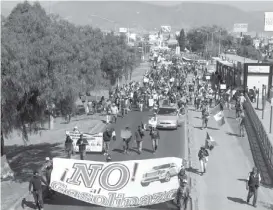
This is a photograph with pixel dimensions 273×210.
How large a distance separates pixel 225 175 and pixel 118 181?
5497 mm

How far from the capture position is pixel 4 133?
17703 mm

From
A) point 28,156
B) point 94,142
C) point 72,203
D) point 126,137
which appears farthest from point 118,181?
point 28,156

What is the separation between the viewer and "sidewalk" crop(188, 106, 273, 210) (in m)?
15.3

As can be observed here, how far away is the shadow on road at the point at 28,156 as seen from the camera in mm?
19406

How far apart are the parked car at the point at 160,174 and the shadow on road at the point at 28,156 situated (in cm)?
555

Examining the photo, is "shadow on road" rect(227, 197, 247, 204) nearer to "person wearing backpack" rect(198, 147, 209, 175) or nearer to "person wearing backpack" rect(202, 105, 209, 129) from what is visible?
"person wearing backpack" rect(198, 147, 209, 175)

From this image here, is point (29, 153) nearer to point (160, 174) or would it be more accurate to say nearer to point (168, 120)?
point (168, 120)

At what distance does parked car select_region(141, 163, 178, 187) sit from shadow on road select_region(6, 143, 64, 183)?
18.2 feet

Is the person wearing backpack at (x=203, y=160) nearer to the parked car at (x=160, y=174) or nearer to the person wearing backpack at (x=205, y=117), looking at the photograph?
the parked car at (x=160, y=174)

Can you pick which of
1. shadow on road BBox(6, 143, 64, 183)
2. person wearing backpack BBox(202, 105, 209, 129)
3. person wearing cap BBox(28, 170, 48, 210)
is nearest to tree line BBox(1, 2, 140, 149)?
shadow on road BBox(6, 143, 64, 183)

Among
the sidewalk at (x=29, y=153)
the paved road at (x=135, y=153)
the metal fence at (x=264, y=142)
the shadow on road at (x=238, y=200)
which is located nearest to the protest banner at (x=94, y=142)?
the paved road at (x=135, y=153)

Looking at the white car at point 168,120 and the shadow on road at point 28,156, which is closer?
the shadow on road at point 28,156

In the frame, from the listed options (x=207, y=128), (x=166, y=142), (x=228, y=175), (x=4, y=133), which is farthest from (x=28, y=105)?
(x=207, y=128)

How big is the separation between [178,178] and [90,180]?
2.62 metres
